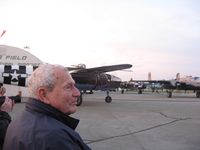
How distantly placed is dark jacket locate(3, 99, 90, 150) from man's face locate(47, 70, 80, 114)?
7cm

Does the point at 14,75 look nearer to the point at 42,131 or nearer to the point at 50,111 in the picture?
the point at 50,111

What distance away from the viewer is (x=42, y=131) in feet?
6.82

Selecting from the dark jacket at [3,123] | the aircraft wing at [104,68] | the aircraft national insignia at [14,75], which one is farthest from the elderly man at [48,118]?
the aircraft national insignia at [14,75]

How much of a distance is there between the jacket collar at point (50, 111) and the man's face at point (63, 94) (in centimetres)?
6

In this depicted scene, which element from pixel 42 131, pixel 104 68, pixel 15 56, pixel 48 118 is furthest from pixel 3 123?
pixel 15 56

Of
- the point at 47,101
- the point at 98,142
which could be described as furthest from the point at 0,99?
the point at 98,142

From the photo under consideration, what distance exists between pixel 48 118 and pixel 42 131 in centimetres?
15

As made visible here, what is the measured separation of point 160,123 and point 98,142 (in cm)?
459

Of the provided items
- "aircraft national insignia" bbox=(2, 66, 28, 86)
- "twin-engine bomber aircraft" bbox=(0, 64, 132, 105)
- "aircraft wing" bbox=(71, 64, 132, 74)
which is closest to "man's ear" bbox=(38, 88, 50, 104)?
"aircraft wing" bbox=(71, 64, 132, 74)

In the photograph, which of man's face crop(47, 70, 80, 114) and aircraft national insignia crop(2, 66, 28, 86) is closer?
man's face crop(47, 70, 80, 114)

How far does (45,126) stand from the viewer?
2.12 meters

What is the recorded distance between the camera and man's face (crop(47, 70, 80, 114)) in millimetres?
2379

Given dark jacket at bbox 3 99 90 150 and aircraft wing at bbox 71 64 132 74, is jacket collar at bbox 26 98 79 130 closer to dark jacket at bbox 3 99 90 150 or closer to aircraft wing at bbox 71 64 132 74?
dark jacket at bbox 3 99 90 150

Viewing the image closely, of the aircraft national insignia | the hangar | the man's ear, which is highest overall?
the hangar
